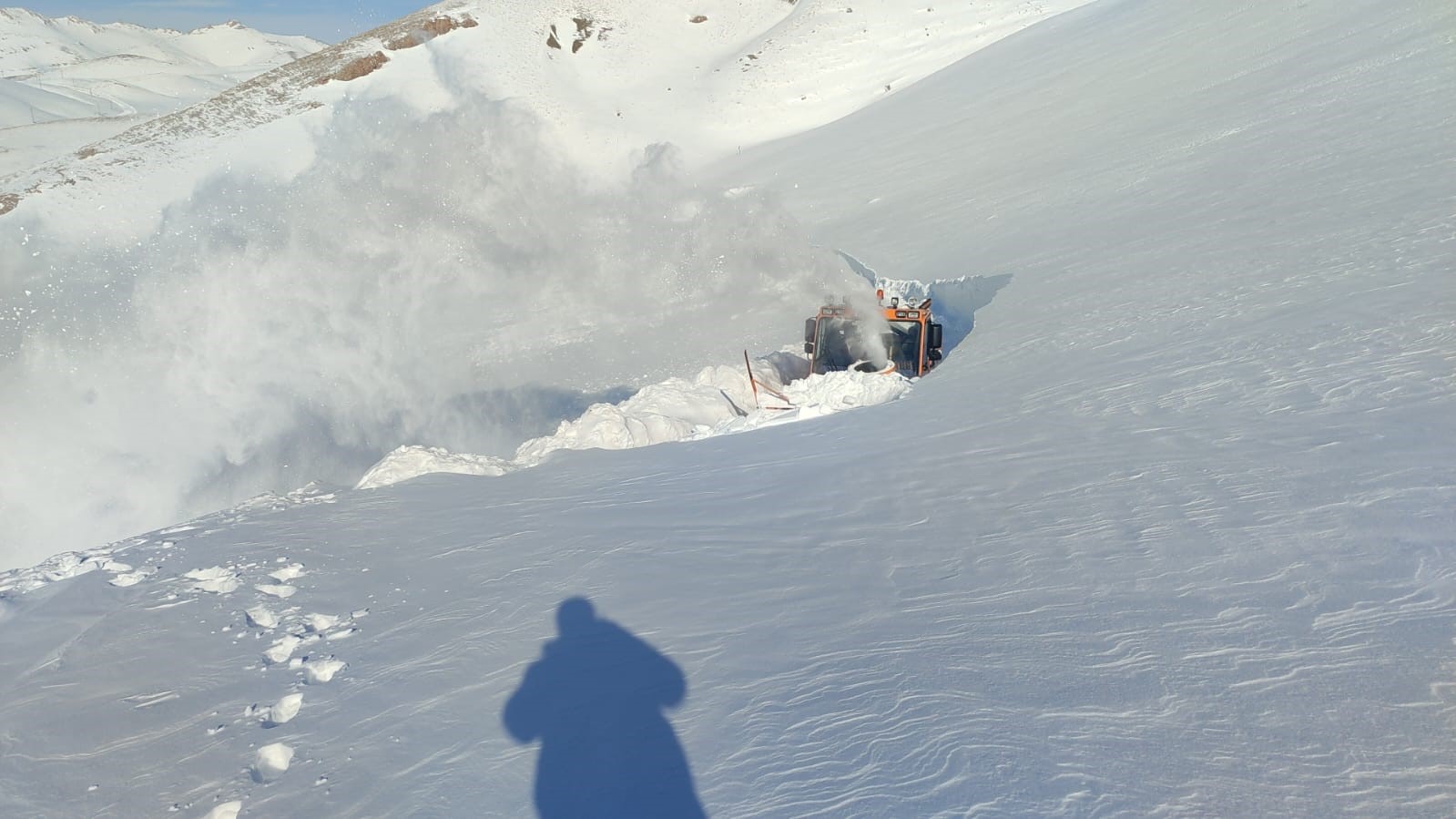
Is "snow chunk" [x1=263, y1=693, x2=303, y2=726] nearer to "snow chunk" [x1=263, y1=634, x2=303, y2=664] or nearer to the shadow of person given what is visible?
"snow chunk" [x1=263, y1=634, x2=303, y2=664]

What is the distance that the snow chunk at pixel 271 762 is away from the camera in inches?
142

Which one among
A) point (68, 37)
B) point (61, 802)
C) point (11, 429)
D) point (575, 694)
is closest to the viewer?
point (61, 802)

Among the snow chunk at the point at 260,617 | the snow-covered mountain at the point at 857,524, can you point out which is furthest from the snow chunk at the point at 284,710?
the snow chunk at the point at 260,617

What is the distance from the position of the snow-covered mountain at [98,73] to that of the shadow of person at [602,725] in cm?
3478

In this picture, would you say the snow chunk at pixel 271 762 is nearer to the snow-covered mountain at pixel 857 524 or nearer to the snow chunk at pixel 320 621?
the snow-covered mountain at pixel 857 524

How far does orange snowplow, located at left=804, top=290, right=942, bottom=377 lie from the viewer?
9.89 meters

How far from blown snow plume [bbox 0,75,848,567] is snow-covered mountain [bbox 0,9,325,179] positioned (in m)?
18.7

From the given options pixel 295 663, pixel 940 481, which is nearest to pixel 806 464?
pixel 940 481

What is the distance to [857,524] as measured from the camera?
5312 mm

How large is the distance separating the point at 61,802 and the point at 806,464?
4684mm

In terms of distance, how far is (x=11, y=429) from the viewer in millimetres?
9805

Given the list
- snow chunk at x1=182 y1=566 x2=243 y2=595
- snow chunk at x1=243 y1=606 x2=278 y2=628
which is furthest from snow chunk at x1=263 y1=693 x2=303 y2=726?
snow chunk at x1=182 y1=566 x2=243 y2=595

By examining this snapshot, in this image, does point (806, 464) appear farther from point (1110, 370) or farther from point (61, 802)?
point (61, 802)

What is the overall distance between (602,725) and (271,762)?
1391 mm
